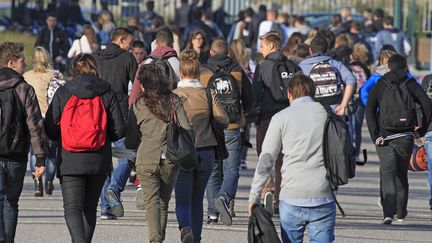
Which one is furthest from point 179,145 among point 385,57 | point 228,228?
point 385,57

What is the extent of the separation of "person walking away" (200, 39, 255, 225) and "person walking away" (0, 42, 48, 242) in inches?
102

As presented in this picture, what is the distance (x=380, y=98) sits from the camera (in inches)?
522

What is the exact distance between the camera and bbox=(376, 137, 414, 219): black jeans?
13.3m

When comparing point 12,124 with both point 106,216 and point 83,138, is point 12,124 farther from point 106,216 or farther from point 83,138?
point 106,216

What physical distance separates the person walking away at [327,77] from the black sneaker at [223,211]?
1992mm

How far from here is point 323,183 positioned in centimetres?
A: 880

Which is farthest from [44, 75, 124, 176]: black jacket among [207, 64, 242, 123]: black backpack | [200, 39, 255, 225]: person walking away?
[207, 64, 242, 123]: black backpack

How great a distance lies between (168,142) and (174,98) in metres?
0.34

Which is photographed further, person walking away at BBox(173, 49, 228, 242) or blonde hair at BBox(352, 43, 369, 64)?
blonde hair at BBox(352, 43, 369, 64)

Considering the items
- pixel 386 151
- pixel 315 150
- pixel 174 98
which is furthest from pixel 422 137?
pixel 315 150

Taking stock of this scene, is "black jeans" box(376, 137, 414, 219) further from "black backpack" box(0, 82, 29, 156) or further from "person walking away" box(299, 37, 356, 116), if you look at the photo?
"black backpack" box(0, 82, 29, 156)

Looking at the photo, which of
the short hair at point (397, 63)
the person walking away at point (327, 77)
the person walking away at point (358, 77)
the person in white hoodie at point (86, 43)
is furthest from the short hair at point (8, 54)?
the person in white hoodie at point (86, 43)

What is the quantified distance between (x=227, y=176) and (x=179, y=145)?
302cm

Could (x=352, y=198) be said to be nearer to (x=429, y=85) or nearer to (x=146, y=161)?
(x=429, y=85)
